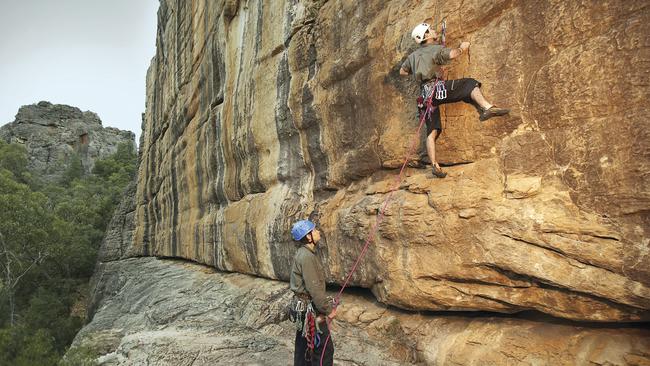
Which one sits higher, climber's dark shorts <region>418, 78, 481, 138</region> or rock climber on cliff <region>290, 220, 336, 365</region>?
climber's dark shorts <region>418, 78, 481, 138</region>

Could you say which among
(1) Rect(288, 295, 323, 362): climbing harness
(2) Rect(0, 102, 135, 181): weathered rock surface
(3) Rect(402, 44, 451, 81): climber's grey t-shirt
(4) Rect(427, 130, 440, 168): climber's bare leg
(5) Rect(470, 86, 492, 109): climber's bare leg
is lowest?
(1) Rect(288, 295, 323, 362): climbing harness

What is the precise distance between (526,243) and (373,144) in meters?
2.66

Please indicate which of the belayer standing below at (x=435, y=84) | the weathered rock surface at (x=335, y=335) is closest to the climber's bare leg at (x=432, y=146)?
the belayer standing below at (x=435, y=84)

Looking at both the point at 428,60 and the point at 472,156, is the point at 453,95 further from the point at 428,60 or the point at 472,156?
the point at 472,156

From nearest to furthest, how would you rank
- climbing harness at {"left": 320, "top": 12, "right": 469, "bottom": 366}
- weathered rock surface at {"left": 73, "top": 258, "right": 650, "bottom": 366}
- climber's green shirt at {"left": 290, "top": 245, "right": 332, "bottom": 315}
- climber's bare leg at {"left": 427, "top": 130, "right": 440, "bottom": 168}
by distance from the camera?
weathered rock surface at {"left": 73, "top": 258, "right": 650, "bottom": 366}
climber's green shirt at {"left": 290, "top": 245, "right": 332, "bottom": 315}
climbing harness at {"left": 320, "top": 12, "right": 469, "bottom": 366}
climber's bare leg at {"left": 427, "top": 130, "right": 440, "bottom": 168}

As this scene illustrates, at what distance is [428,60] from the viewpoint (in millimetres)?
5156

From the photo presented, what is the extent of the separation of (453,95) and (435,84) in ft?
0.81

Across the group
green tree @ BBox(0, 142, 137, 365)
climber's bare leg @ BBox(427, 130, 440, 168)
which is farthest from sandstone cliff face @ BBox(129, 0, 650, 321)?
green tree @ BBox(0, 142, 137, 365)

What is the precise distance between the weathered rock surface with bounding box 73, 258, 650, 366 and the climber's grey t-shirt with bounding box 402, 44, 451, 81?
9.56ft

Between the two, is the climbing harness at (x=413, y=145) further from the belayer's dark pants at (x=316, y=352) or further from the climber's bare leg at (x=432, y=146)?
the climber's bare leg at (x=432, y=146)

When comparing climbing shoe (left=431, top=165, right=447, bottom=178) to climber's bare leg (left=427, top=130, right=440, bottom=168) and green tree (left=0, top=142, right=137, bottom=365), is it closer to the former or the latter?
climber's bare leg (left=427, top=130, right=440, bottom=168)

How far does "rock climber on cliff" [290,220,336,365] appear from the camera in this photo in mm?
4344

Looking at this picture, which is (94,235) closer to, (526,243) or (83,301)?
(83,301)

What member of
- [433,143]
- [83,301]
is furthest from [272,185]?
[83,301]
